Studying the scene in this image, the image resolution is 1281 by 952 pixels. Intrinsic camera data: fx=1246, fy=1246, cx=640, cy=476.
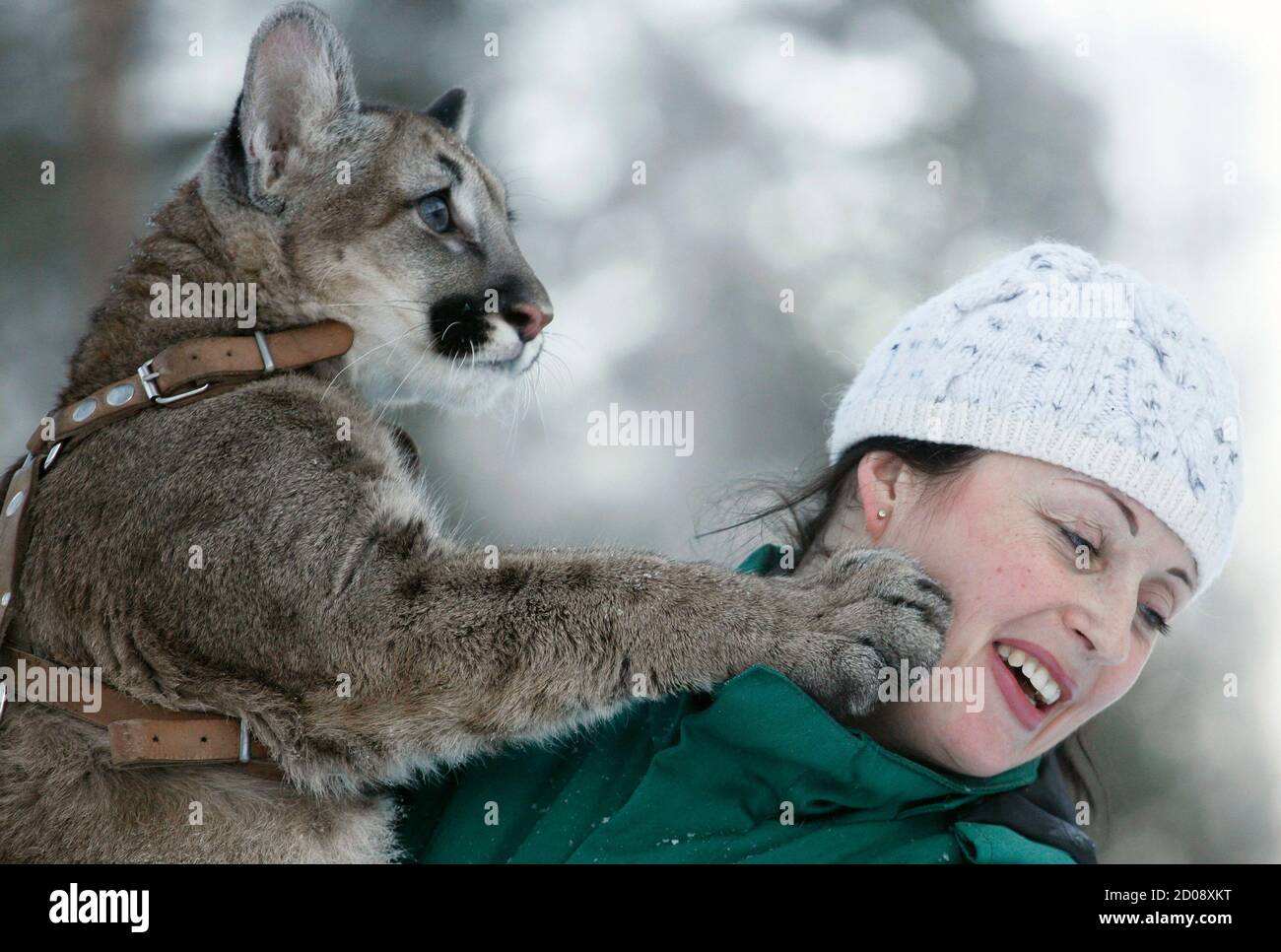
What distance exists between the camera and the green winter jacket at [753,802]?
2781 millimetres

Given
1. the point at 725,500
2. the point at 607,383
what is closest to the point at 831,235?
the point at 607,383

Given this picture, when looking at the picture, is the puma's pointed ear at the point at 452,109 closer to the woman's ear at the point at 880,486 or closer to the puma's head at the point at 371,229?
the puma's head at the point at 371,229

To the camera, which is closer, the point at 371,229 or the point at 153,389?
the point at 153,389

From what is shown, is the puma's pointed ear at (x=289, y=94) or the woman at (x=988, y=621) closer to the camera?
the woman at (x=988, y=621)

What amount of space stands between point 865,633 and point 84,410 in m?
2.06

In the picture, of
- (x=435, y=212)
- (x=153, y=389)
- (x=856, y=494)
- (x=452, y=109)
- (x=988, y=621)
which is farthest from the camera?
(x=452, y=109)

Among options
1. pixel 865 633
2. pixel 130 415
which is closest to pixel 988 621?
pixel 865 633

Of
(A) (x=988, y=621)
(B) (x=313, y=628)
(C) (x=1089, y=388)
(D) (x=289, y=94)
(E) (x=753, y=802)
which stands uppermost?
(D) (x=289, y=94)

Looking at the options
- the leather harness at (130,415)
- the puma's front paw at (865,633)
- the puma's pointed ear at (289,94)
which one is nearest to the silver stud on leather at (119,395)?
the leather harness at (130,415)

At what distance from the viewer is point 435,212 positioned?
3.88 meters

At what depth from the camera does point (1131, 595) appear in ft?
9.45

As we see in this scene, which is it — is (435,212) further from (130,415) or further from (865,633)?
(865,633)

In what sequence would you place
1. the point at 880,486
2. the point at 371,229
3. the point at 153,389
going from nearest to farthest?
the point at 153,389 → the point at 880,486 → the point at 371,229
